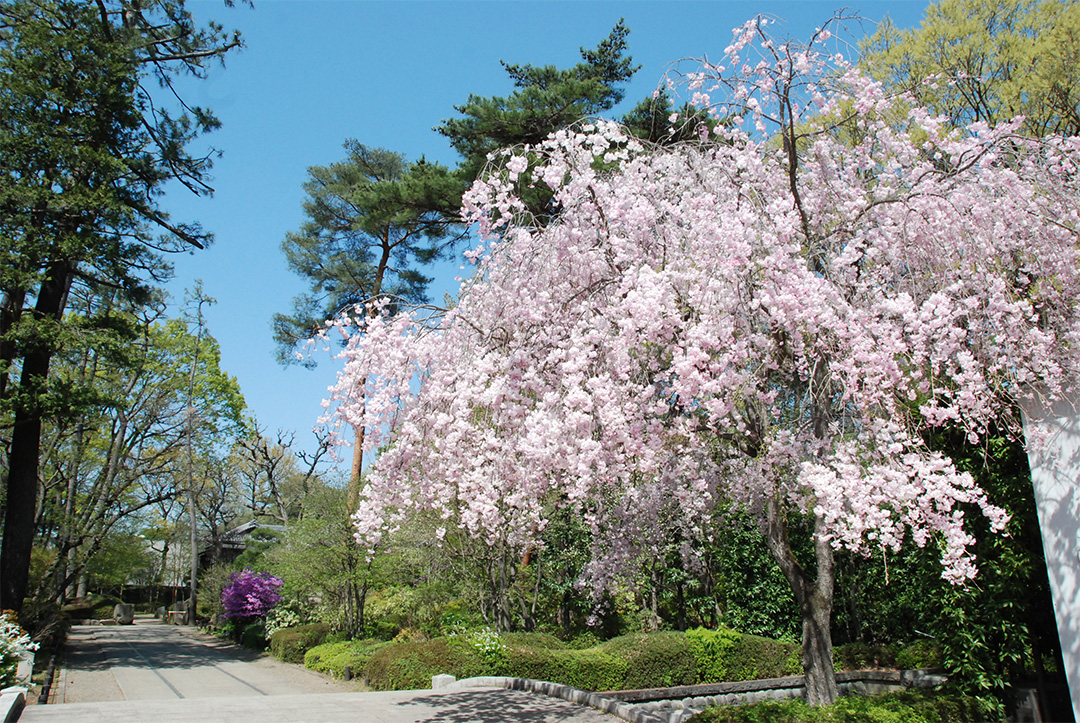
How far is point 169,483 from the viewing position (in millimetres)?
24391

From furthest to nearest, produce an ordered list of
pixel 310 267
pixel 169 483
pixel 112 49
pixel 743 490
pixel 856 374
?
1. pixel 169 483
2. pixel 310 267
3. pixel 112 49
4. pixel 743 490
5. pixel 856 374

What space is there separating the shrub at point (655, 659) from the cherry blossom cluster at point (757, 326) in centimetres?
366

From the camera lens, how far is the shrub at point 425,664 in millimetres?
9508


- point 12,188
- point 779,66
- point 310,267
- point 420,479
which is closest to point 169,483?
point 310,267

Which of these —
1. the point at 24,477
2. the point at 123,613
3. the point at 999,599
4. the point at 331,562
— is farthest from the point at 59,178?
the point at 123,613

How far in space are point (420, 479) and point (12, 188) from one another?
11244 millimetres

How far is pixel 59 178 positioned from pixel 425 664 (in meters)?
12.1

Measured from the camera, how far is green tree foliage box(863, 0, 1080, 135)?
39.2 feet

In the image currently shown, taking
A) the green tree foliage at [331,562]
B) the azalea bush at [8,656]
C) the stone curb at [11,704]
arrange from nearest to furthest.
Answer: the stone curb at [11,704] < the azalea bush at [8,656] < the green tree foliage at [331,562]

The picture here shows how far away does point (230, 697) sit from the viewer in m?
9.30

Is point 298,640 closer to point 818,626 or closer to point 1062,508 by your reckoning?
point 818,626

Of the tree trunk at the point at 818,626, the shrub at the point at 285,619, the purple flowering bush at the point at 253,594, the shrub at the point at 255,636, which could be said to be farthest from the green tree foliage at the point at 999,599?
the purple flowering bush at the point at 253,594

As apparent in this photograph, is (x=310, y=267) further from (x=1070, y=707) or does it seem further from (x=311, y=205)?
(x=1070, y=707)

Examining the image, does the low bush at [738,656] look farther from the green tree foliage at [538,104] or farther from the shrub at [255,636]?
the shrub at [255,636]
